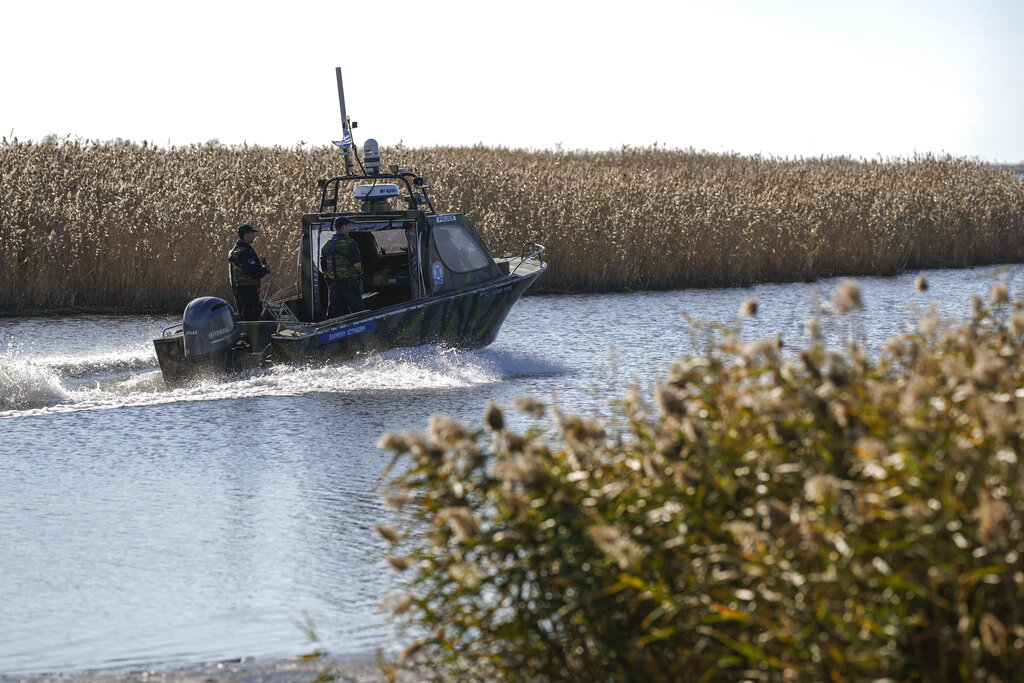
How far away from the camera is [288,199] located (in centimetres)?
2262

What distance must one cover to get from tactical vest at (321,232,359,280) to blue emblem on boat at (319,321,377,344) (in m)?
0.74

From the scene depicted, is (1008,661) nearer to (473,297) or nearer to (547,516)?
(547,516)

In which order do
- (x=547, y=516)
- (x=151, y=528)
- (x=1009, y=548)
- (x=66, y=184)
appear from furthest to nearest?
(x=66, y=184)
(x=151, y=528)
(x=547, y=516)
(x=1009, y=548)

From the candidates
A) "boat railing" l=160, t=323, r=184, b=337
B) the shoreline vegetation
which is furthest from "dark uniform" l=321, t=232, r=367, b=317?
the shoreline vegetation

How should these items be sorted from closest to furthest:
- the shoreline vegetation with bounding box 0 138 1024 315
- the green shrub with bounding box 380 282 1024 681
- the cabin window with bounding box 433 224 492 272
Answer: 1. the green shrub with bounding box 380 282 1024 681
2. the cabin window with bounding box 433 224 492 272
3. the shoreline vegetation with bounding box 0 138 1024 315

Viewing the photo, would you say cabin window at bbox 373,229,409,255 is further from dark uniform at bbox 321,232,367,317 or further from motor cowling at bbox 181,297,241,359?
motor cowling at bbox 181,297,241,359

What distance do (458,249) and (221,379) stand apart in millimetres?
3471

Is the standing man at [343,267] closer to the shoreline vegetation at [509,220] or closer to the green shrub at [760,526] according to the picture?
the shoreline vegetation at [509,220]

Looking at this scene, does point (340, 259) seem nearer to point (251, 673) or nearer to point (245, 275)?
point (245, 275)

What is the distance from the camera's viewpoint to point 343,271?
13.2 m

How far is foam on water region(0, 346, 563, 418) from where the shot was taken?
12.2m

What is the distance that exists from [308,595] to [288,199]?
57.0 ft

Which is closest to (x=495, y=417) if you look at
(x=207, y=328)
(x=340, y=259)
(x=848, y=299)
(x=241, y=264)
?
(x=848, y=299)

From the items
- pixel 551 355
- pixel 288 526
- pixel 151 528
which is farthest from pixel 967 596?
pixel 551 355
